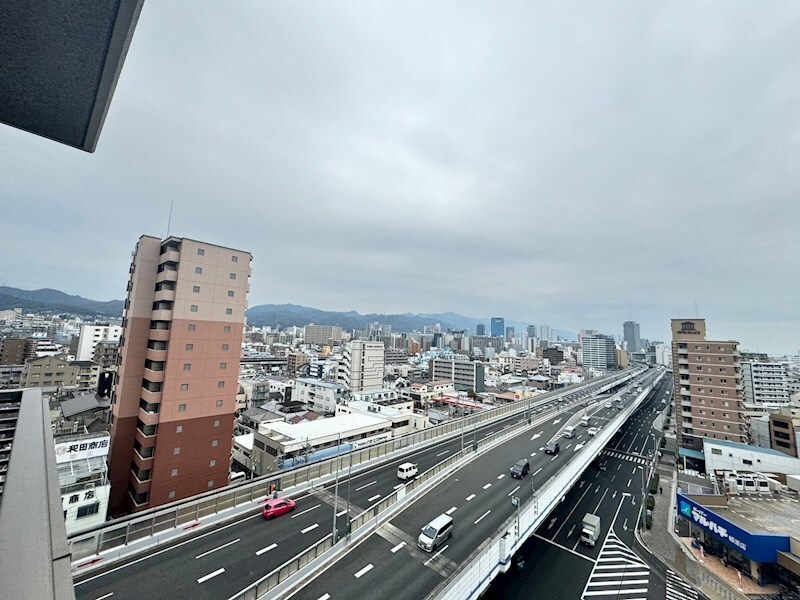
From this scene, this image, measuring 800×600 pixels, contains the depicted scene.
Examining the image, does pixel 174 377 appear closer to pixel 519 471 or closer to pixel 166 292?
pixel 166 292

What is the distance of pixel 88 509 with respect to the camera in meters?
25.6

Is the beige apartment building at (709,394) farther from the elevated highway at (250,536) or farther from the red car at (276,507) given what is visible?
the red car at (276,507)

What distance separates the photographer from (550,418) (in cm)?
5369

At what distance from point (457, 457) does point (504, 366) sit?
12039 centimetres

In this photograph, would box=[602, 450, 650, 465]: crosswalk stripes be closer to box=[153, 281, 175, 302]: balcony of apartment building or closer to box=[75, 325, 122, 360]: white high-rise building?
box=[153, 281, 175, 302]: balcony of apartment building

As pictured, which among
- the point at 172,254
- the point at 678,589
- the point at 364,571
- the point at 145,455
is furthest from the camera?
the point at 172,254

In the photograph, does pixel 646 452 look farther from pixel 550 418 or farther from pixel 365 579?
pixel 365 579

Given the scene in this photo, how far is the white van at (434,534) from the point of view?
18.0 meters

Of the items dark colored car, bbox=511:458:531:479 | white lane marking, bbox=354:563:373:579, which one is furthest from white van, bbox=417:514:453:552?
dark colored car, bbox=511:458:531:479

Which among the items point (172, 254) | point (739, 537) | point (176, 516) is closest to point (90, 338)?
point (172, 254)

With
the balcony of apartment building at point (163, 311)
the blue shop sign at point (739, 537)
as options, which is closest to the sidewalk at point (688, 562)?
the blue shop sign at point (739, 537)

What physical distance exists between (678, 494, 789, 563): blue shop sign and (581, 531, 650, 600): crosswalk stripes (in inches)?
297

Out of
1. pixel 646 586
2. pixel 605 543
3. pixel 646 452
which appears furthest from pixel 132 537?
pixel 646 452

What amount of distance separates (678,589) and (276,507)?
99.7 ft
